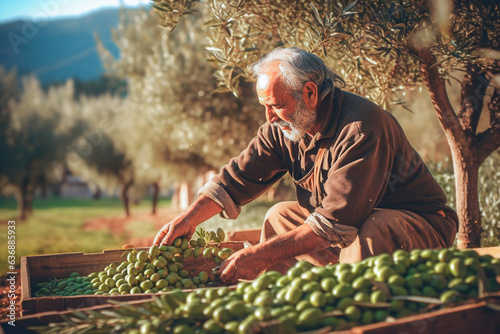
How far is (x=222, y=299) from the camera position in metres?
2.24

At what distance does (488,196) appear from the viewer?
6.05 m

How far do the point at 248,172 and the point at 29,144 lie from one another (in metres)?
20.8

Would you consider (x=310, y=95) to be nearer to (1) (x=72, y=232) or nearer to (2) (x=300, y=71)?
(2) (x=300, y=71)

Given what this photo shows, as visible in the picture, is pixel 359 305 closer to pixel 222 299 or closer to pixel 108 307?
pixel 222 299

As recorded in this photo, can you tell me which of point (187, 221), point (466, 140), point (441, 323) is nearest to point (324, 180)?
point (187, 221)

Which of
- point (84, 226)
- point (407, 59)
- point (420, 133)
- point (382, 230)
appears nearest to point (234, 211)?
point (382, 230)

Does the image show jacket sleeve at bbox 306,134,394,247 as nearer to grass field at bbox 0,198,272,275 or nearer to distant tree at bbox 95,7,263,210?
grass field at bbox 0,198,272,275

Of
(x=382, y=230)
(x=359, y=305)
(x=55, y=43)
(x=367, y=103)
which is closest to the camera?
(x=359, y=305)

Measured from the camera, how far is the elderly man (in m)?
3.09

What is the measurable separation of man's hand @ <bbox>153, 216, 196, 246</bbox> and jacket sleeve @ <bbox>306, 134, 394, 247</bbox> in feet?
3.43

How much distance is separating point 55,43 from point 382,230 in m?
109

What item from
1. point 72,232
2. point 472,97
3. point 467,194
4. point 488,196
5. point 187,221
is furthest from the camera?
point 72,232

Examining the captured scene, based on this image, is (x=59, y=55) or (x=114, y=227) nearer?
(x=114, y=227)

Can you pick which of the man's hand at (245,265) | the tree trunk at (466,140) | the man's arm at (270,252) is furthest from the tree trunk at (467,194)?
the man's hand at (245,265)
